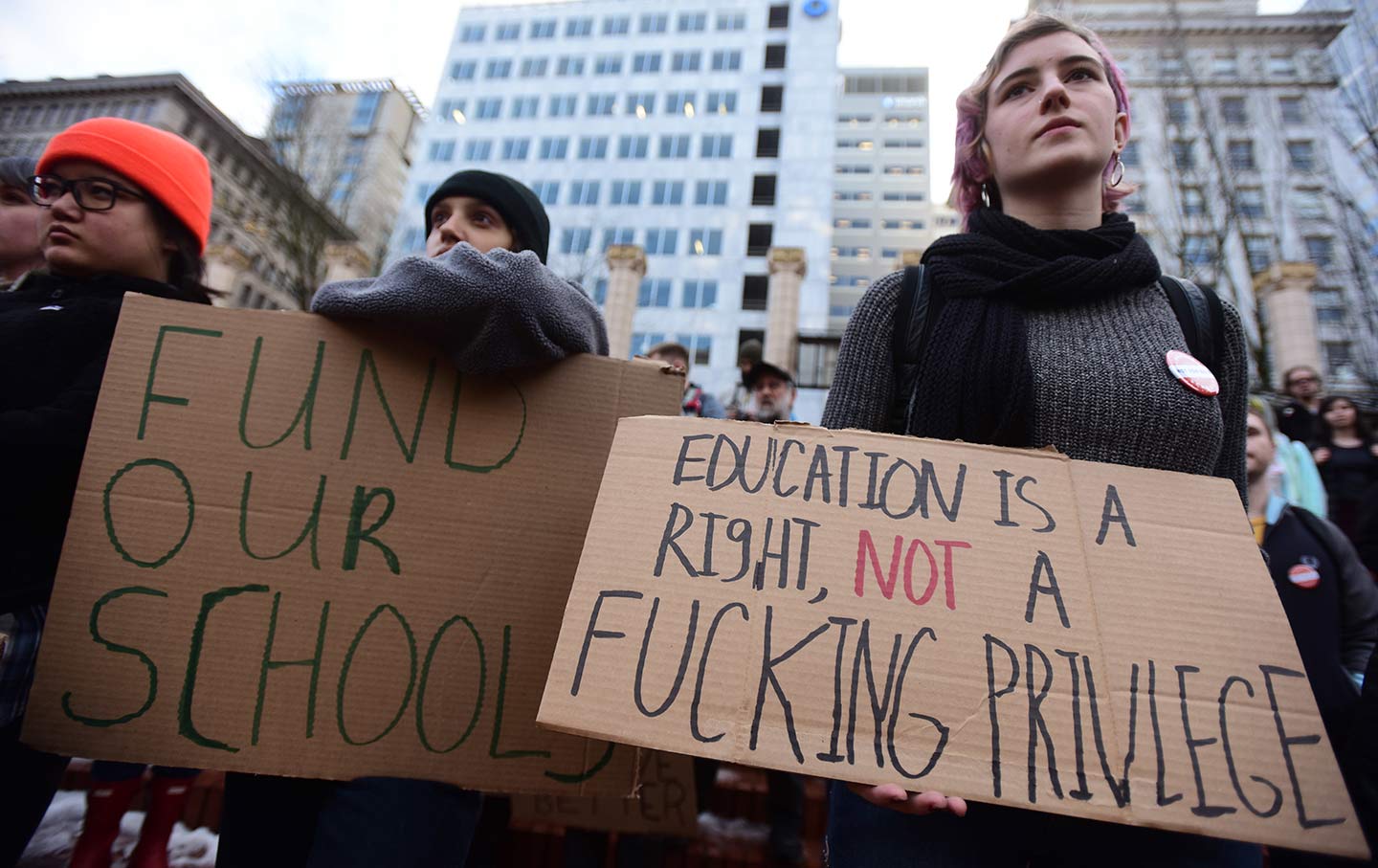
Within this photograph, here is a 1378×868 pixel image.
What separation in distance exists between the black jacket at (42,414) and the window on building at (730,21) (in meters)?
38.5

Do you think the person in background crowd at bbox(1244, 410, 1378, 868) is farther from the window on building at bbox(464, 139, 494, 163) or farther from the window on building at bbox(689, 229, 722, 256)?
the window on building at bbox(464, 139, 494, 163)

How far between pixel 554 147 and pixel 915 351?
1348 inches

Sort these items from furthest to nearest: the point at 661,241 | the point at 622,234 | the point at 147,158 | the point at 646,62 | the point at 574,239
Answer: the point at 646,62, the point at 622,234, the point at 661,241, the point at 574,239, the point at 147,158

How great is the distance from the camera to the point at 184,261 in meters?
1.81

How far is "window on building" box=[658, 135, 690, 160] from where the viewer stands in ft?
100

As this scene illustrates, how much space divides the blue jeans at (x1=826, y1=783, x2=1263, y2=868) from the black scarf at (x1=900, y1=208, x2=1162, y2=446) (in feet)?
2.08

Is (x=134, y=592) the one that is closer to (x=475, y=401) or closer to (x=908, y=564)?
(x=475, y=401)

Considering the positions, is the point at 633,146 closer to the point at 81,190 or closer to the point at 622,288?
the point at 622,288

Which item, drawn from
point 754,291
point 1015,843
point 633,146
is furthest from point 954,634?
point 633,146

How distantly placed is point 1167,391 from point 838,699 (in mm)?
830

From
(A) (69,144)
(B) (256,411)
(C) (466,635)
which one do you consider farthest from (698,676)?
(A) (69,144)

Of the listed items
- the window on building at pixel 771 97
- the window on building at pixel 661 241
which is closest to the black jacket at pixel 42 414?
the window on building at pixel 661 241

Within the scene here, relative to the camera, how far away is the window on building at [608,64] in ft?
109

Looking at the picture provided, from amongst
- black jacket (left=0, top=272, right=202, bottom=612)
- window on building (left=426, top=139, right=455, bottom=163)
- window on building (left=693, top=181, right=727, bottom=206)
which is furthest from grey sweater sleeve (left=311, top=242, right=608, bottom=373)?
window on building (left=426, top=139, right=455, bottom=163)
